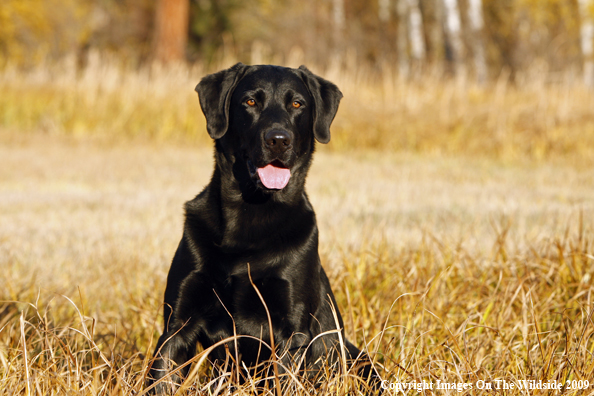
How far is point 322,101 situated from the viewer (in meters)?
2.76

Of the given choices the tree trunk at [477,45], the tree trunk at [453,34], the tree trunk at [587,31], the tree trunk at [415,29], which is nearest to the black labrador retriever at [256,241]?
the tree trunk at [477,45]

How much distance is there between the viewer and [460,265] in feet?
10.5

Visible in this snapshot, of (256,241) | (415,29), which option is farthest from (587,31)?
(256,241)

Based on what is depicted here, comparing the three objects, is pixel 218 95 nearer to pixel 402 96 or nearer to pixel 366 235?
pixel 366 235

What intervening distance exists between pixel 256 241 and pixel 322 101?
0.80 meters

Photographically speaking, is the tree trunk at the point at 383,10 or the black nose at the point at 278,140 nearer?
the black nose at the point at 278,140

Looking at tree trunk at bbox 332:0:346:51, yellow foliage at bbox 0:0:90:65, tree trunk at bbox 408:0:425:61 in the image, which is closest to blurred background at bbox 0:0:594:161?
tree trunk at bbox 408:0:425:61

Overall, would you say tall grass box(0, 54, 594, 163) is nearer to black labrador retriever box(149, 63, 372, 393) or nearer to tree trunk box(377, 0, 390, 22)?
black labrador retriever box(149, 63, 372, 393)

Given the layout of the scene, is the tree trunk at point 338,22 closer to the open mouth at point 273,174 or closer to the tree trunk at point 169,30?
the tree trunk at point 169,30

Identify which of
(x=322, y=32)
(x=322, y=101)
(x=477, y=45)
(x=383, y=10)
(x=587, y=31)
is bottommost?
(x=322, y=101)

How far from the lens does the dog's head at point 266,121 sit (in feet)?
7.94

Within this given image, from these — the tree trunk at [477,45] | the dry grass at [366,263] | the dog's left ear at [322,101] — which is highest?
the tree trunk at [477,45]

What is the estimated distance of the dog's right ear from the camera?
100 inches

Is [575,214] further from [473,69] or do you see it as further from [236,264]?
[473,69]
